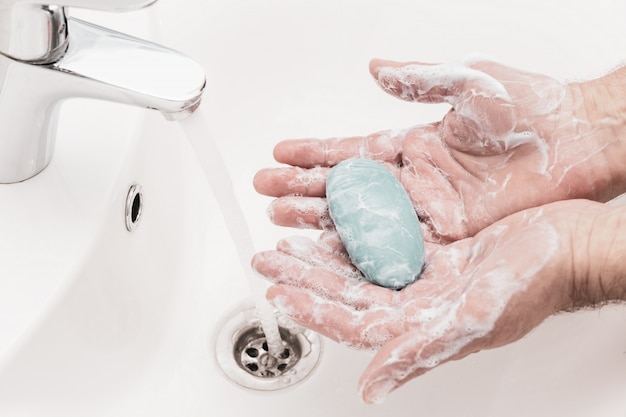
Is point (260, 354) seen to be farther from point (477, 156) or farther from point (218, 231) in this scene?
point (477, 156)

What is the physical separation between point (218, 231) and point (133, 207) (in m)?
0.15

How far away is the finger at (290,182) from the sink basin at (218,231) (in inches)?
4.0

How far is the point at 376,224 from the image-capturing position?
0.61 meters

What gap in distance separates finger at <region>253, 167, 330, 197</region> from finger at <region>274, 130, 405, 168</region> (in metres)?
0.02

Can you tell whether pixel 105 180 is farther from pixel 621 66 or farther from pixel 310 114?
pixel 621 66

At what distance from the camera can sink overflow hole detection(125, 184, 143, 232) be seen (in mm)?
619

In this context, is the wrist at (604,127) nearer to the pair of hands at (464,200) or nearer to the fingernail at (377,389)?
the pair of hands at (464,200)

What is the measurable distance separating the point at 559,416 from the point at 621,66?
37cm

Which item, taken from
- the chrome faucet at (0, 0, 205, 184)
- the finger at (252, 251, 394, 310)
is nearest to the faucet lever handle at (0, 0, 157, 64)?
the chrome faucet at (0, 0, 205, 184)

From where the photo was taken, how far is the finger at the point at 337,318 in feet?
1.79

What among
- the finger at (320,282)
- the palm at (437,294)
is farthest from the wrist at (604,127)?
the finger at (320,282)

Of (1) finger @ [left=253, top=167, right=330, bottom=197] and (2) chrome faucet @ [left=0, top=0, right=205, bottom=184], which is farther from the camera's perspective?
(1) finger @ [left=253, top=167, right=330, bottom=197]

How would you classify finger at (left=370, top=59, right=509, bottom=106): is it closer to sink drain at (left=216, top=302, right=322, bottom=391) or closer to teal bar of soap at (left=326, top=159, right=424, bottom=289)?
teal bar of soap at (left=326, top=159, right=424, bottom=289)

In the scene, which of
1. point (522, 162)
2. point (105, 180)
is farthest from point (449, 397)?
point (105, 180)
